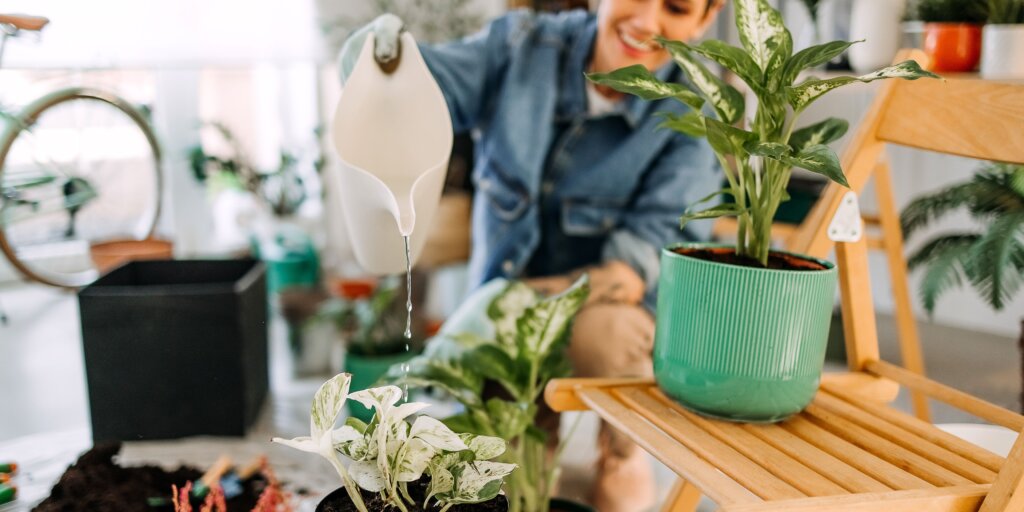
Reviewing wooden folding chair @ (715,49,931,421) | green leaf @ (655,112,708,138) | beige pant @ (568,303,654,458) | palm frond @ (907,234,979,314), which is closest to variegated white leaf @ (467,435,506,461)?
green leaf @ (655,112,708,138)

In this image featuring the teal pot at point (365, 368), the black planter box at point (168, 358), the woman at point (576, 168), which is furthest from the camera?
the teal pot at point (365, 368)

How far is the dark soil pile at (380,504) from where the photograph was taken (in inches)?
24.8

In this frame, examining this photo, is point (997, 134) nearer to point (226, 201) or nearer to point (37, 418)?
point (37, 418)

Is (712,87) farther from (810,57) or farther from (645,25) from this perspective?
(645,25)

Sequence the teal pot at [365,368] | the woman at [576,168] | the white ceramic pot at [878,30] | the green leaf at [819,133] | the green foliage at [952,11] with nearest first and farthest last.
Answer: the green leaf at [819,133] → the woman at [576,168] → the teal pot at [365,368] → the green foliage at [952,11] → the white ceramic pot at [878,30]

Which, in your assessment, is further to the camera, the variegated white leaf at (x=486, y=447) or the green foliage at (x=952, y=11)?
the green foliage at (x=952, y=11)

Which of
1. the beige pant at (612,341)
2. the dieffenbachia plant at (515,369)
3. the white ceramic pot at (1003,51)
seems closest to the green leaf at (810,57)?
the dieffenbachia plant at (515,369)

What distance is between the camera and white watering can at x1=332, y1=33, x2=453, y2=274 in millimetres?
840

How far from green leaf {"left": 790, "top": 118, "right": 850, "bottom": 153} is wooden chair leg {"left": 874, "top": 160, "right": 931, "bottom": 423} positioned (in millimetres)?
1008

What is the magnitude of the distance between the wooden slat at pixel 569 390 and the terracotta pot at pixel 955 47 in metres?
1.77

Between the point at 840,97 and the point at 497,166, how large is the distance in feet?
4.29

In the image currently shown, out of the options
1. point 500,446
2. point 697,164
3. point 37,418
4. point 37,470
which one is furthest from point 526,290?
→ point 37,418

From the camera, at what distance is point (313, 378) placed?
2209mm

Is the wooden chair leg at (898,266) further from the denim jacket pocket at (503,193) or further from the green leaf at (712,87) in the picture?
the green leaf at (712,87)
